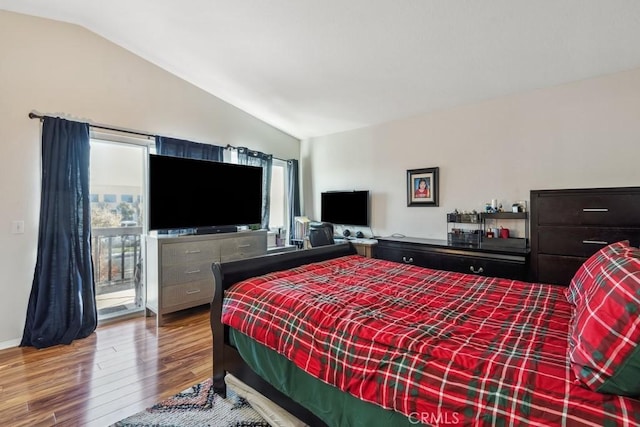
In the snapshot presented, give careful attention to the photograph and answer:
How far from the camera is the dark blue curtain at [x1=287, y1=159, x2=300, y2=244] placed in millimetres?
5168

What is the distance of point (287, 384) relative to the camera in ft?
5.19

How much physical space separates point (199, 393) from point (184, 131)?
2.94 m

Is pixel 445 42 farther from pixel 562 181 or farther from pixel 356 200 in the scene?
pixel 356 200

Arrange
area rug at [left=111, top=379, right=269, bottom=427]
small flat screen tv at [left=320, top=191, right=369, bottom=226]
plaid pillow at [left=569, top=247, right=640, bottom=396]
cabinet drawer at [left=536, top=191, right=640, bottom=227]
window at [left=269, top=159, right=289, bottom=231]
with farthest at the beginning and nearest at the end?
1. window at [left=269, top=159, right=289, bottom=231]
2. small flat screen tv at [left=320, top=191, right=369, bottom=226]
3. cabinet drawer at [left=536, top=191, right=640, bottom=227]
4. area rug at [left=111, top=379, right=269, bottom=427]
5. plaid pillow at [left=569, top=247, right=640, bottom=396]

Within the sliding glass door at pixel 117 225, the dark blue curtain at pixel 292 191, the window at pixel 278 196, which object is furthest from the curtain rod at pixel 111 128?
the dark blue curtain at pixel 292 191

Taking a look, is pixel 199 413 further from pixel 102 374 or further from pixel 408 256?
pixel 408 256

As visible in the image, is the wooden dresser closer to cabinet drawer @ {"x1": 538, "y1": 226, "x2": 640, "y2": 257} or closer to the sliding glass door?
cabinet drawer @ {"x1": 538, "y1": 226, "x2": 640, "y2": 257}

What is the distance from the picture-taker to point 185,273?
135 inches

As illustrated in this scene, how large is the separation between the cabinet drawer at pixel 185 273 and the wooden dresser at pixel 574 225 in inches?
134

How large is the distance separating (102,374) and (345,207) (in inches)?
135

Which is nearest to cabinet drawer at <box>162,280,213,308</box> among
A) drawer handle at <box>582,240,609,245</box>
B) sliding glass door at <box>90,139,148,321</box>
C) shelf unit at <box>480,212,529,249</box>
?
sliding glass door at <box>90,139,148,321</box>

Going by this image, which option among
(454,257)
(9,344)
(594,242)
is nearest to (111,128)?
(9,344)

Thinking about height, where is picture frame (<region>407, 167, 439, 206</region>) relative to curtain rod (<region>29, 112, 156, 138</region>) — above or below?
below

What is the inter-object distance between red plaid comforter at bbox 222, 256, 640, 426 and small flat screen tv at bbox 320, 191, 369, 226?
2.48 m
